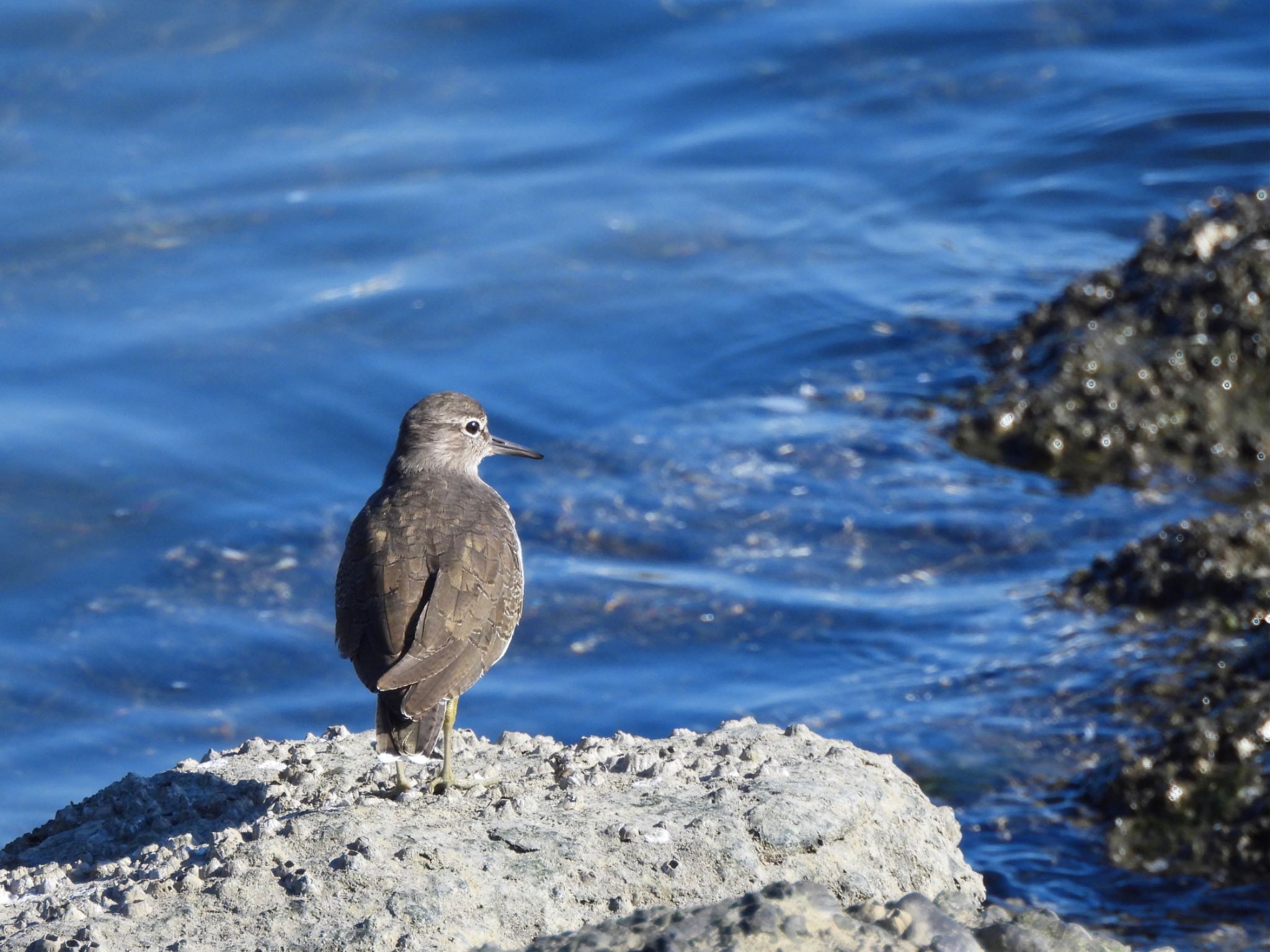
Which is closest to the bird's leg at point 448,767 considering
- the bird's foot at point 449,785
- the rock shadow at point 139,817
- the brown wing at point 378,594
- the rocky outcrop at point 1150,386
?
the bird's foot at point 449,785

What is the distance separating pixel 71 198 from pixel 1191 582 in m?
8.29

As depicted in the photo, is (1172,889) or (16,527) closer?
(1172,889)

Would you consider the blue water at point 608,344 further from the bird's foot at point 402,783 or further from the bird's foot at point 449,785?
the bird's foot at point 402,783

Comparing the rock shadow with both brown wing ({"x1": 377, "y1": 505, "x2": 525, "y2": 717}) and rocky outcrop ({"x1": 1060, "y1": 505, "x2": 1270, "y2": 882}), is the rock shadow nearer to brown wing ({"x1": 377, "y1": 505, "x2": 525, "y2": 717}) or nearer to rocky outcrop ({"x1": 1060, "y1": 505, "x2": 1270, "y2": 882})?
brown wing ({"x1": 377, "y1": 505, "x2": 525, "y2": 717})

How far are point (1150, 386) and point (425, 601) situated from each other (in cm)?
556

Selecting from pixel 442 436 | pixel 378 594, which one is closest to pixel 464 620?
pixel 378 594

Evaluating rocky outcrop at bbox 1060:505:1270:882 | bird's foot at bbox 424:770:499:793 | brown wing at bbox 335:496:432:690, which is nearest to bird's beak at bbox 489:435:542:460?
brown wing at bbox 335:496:432:690

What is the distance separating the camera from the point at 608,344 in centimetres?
1070

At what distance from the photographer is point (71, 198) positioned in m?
11.4

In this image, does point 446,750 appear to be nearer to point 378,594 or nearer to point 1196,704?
point 378,594

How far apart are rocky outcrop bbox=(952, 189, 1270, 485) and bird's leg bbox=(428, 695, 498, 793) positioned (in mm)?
5296

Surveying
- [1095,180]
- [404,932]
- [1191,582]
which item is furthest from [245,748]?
[1095,180]

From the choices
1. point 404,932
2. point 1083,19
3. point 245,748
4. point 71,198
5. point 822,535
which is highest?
point 1083,19

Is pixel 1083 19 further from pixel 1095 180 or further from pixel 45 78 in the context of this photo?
pixel 45 78
